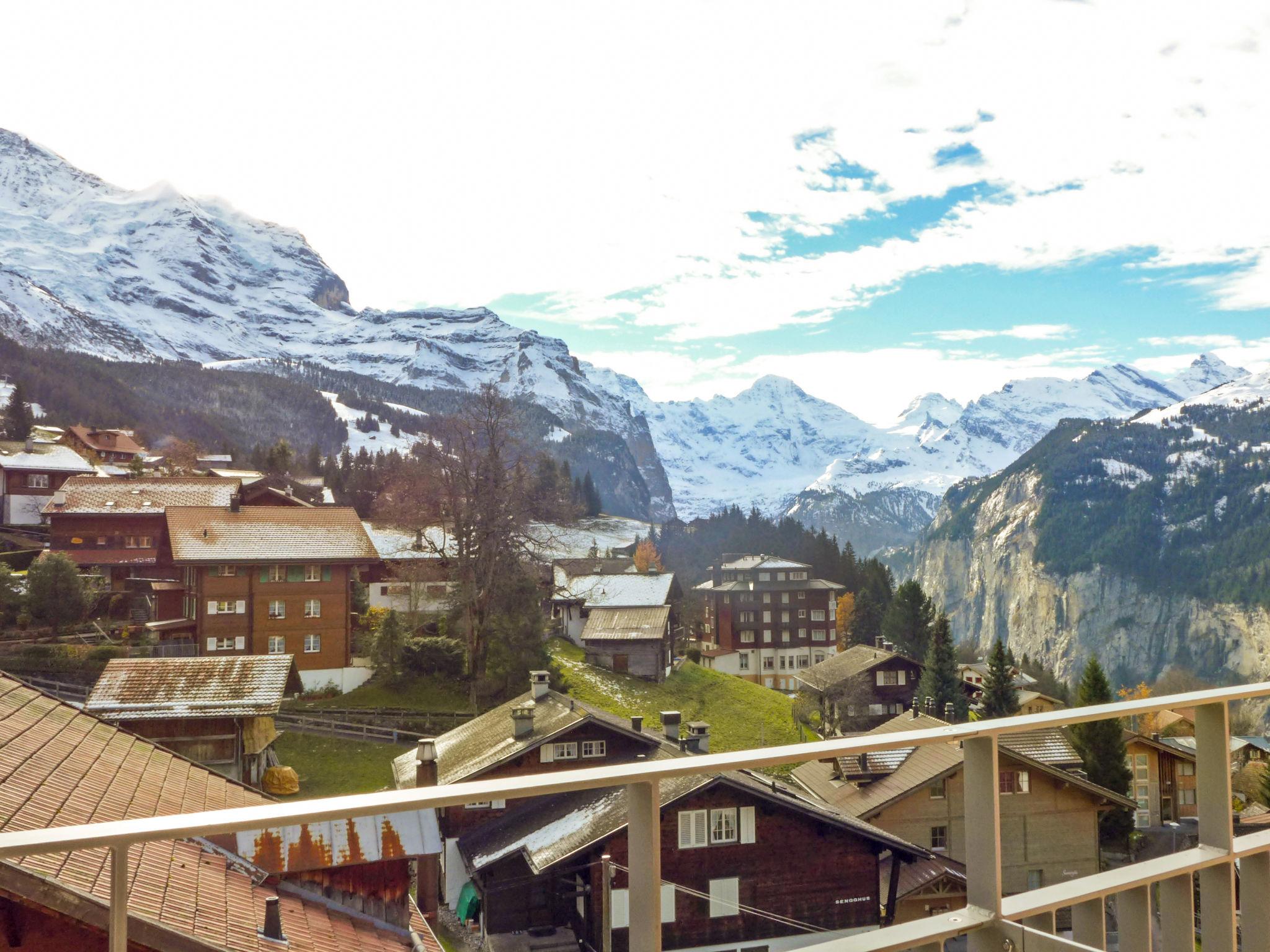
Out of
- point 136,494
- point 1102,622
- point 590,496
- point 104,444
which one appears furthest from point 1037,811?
point 1102,622

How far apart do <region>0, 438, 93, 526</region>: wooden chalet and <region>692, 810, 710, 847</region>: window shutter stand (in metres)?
65.2

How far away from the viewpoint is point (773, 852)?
6762 millimetres

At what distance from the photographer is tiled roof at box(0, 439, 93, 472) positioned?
61625 millimetres

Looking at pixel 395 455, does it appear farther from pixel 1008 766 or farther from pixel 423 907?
pixel 1008 766

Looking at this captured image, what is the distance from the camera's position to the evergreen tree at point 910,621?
6850 cm

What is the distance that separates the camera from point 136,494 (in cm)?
4525

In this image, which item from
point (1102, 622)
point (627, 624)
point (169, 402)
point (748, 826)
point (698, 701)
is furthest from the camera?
point (169, 402)

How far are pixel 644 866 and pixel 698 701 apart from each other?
42606 millimetres

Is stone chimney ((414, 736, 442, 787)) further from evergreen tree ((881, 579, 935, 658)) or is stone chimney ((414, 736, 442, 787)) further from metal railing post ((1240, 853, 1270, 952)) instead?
evergreen tree ((881, 579, 935, 658))

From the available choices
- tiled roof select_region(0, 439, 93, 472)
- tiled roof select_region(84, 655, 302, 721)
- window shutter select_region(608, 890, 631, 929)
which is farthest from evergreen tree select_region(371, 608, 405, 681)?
tiled roof select_region(0, 439, 93, 472)

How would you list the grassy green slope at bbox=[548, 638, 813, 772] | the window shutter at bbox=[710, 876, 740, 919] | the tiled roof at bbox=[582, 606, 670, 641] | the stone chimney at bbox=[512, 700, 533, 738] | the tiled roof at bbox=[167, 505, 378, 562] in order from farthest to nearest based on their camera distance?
the tiled roof at bbox=[582, 606, 670, 641], the grassy green slope at bbox=[548, 638, 813, 772], the tiled roof at bbox=[167, 505, 378, 562], the stone chimney at bbox=[512, 700, 533, 738], the window shutter at bbox=[710, 876, 740, 919]

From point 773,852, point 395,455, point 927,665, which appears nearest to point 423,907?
point 773,852

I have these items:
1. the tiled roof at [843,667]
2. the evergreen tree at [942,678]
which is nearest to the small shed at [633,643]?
the tiled roof at [843,667]

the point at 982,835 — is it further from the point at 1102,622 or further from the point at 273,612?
the point at 1102,622
